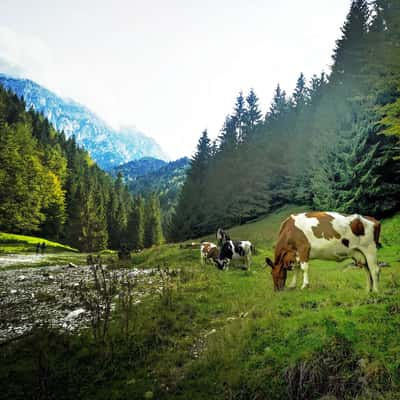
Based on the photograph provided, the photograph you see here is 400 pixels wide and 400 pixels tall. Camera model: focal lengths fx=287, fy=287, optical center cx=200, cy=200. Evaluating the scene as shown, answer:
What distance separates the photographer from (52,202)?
63688 mm

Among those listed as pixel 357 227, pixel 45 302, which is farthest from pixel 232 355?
pixel 45 302

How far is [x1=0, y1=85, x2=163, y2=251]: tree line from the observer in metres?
51.5

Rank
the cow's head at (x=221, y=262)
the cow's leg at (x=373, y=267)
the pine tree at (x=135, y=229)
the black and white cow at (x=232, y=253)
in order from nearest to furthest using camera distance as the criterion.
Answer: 1. the cow's leg at (x=373, y=267)
2. the cow's head at (x=221, y=262)
3. the black and white cow at (x=232, y=253)
4. the pine tree at (x=135, y=229)

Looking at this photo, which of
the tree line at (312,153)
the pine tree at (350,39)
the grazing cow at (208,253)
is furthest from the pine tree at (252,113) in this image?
the grazing cow at (208,253)

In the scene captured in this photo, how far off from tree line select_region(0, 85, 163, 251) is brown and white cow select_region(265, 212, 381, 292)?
2850cm

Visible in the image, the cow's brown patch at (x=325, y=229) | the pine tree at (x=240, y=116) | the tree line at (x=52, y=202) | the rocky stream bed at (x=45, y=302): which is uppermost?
the pine tree at (x=240, y=116)

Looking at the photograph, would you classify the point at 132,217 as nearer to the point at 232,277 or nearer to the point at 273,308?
the point at 232,277

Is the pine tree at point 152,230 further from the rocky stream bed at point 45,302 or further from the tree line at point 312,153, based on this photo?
the rocky stream bed at point 45,302

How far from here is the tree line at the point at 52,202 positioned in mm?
51453

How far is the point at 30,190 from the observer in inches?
2143

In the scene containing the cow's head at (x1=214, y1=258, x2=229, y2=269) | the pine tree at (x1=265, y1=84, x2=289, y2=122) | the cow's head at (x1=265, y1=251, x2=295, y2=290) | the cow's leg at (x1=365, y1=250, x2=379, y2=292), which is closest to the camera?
the cow's leg at (x1=365, y1=250, x2=379, y2=292)

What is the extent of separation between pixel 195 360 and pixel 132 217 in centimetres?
7235

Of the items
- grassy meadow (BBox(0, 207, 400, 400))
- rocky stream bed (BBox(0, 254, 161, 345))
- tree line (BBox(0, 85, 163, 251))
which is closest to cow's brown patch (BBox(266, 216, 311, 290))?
grassy meadow (BBox(0, 207, 400, 400))

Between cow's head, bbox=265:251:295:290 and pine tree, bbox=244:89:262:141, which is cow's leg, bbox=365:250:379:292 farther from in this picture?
pine tree, bbox=244:89:262:141
